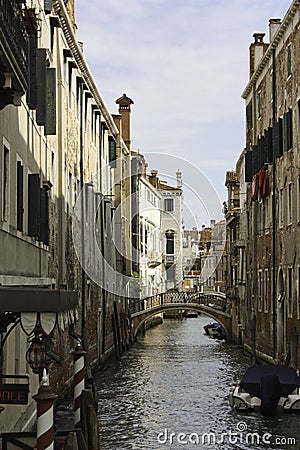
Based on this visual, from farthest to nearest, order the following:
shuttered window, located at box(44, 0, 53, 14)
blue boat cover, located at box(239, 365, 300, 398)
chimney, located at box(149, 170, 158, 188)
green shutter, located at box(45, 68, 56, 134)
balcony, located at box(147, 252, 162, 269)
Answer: chimney, located at box(149, 170, 158, 188)
balcony, located at box(147, 252, 162, 269)
blue boat cover, located at box(239, 365, 300, 398)
shuttered window, located at box(44, 0, 53, 14)
green shutter, located at box(45, 68, 56, 134)

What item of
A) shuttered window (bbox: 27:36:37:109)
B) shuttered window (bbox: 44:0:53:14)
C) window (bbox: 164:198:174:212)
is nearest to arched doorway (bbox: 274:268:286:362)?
shuttered window (bbox: 44:0:53:14)

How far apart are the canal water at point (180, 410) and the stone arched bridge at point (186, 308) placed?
17.4 ft

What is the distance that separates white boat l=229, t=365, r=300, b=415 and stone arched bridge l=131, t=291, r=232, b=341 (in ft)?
57.3

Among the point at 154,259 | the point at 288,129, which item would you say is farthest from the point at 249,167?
the point at 154,259

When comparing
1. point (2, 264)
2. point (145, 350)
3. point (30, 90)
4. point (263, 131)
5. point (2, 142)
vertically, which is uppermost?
point (263, 131)

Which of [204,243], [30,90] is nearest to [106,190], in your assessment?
[30,90]

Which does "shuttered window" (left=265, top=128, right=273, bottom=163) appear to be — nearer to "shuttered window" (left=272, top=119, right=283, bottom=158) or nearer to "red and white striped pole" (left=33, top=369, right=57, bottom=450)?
"shuttered window" (left=272, top=119, right=283, bottom=158)

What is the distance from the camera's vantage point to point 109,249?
1087 inches

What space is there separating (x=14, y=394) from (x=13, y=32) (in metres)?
3.00

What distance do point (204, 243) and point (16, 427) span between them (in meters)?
64.4

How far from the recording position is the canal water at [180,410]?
1326 cm

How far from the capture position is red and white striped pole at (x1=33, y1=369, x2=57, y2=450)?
7.04 m

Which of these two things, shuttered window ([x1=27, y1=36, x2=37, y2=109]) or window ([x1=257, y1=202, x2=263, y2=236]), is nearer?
shuttered window ([x1=27, y1=36, x2=37, y2=109])

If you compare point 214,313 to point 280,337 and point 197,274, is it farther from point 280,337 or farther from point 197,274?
point 197,274
